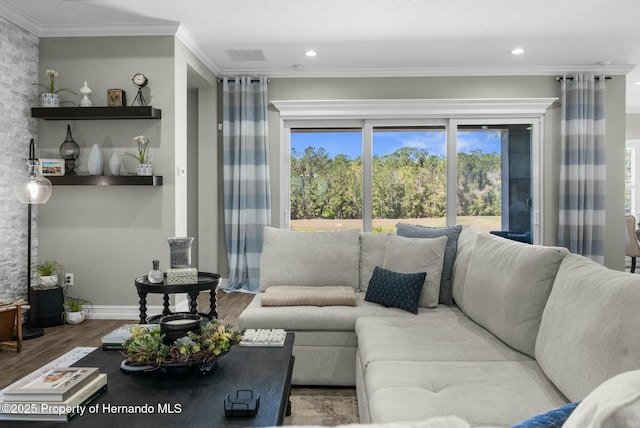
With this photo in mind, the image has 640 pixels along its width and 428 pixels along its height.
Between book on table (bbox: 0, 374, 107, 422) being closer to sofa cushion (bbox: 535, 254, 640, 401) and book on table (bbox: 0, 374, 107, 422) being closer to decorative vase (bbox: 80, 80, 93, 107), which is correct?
sofa cushion (bbox: 535, 254, 640, 401)

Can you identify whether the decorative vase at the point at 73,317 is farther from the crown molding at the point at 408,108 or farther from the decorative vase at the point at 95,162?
the crown molding at the point at 408,108

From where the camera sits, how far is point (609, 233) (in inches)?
223

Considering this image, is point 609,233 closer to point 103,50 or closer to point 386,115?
point 386,115

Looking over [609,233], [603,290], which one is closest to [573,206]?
[609,233]

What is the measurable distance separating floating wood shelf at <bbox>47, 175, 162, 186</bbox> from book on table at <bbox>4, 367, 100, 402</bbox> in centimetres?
258

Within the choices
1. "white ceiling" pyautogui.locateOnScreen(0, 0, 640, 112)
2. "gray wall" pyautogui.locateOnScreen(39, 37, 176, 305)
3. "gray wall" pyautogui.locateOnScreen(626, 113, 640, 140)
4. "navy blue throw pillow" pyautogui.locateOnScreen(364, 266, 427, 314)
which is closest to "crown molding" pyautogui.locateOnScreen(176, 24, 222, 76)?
"white ceiling" pyautogui.locateOnScreen(0, 0, 640, 112)

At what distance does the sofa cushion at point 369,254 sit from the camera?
3.47m

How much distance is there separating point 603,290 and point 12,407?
1.90 m

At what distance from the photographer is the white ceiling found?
3.82 m

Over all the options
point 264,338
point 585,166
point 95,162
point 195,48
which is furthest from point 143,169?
point 585,166

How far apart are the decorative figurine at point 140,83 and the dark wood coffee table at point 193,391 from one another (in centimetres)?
274

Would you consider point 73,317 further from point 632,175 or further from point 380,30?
point 632,175

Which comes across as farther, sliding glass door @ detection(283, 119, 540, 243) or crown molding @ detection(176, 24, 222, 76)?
sliding glass door @ detection(283, 119, 540, 243)

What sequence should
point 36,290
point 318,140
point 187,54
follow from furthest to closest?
point 318,140 → point 187,54 → point 36,290
